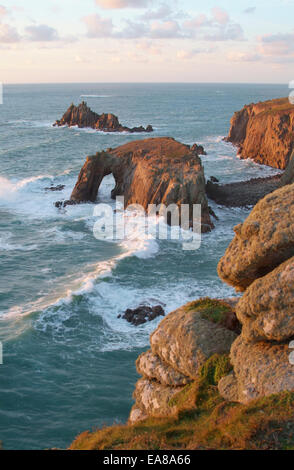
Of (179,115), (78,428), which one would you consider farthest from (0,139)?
(78,428)

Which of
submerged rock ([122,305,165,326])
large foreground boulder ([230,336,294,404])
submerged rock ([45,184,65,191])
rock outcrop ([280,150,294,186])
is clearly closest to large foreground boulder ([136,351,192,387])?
large foreground boulder ([230,336,294,404])

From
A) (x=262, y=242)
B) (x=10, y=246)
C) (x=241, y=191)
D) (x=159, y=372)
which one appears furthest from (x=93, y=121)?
(x=262, y=242)

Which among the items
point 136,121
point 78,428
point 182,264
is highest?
point 136,121

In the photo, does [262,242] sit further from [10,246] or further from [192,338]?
[10,246]

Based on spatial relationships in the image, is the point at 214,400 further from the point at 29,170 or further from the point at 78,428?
Answer: the point at 29,170

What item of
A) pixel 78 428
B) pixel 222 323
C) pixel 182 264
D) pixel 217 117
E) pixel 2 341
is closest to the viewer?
pixel 222 323
